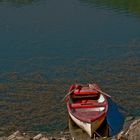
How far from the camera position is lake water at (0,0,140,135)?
34.8m

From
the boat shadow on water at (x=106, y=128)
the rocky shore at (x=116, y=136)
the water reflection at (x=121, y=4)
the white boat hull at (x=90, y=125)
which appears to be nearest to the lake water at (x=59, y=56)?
the water reflection at (x=121, y=4)

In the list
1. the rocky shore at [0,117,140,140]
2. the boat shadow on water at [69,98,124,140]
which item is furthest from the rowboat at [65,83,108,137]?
the rocky shore at [0,117,140,140]

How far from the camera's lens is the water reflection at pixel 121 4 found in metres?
77.8

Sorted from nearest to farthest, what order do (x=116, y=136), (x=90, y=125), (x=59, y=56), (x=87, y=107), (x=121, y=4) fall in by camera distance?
1. (x=116, y=136)
2. (x=90, y=125)
3. (x=87, y=107)
4. (x=59, y=56)
5. (x=121, y=4)

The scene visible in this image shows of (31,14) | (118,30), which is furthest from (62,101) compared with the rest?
(31,14)

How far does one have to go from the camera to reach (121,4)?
8188cm

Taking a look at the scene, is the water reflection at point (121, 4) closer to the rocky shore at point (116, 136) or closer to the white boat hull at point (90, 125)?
the white boat hull at point (90, 125)

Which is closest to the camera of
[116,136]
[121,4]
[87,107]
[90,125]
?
[116,136]

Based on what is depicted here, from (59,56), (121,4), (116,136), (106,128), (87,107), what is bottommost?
(59,56)

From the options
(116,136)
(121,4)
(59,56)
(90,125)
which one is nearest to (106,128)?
(90,125)

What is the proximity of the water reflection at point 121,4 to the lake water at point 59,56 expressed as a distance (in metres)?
0.19

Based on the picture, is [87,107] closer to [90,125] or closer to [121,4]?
[90,125]

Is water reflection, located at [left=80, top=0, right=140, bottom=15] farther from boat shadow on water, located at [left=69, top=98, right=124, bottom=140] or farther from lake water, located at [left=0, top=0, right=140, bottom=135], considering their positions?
boat shadow on water, located at [left=69, top=98, right=124, bottom=140]

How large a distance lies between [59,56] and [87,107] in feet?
65.7
